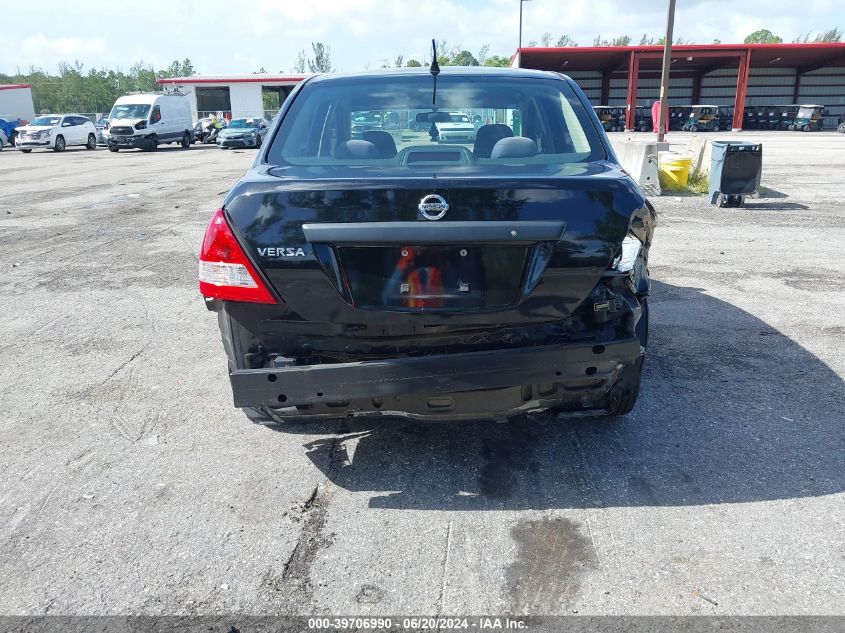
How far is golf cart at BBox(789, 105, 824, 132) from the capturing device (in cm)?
4612

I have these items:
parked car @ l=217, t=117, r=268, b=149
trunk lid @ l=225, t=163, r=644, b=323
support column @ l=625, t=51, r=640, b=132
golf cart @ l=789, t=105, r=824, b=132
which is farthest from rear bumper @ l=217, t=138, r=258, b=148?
golf cart @ l=789, t=105, r=824, b=132

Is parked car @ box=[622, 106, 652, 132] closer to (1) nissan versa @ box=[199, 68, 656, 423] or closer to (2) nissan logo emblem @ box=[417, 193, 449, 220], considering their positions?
(1) nissan versa @ box=[199, 68, 656, 423]

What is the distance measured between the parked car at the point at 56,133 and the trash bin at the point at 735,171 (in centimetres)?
3163

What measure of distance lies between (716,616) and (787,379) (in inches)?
101

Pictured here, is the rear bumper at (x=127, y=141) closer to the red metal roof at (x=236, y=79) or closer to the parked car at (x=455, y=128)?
the red metal roof at (x=236, y=79)

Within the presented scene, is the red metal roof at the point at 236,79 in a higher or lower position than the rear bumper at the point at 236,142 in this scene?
higher

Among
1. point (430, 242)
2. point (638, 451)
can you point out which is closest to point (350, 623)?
point (430, 242)

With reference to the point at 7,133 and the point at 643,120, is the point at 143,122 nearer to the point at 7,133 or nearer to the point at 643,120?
the point at 7,133

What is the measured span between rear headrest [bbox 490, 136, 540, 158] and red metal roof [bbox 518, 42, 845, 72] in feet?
143

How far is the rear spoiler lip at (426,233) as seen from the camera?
2.71 meters

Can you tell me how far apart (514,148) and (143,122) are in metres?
32.5

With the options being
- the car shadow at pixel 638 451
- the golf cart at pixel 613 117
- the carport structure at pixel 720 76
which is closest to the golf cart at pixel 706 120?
the carport structure at pixel 720 76

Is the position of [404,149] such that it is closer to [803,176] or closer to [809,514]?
[809,514]

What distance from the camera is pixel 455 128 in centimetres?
381
